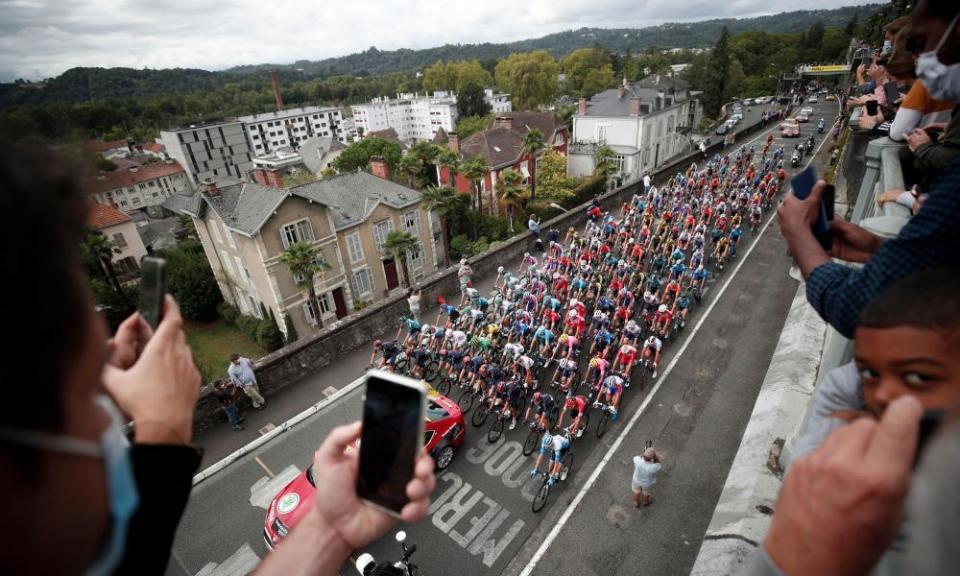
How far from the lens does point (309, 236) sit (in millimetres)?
28109

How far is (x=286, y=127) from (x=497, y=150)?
9114cm

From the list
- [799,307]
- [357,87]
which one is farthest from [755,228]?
[357,87]

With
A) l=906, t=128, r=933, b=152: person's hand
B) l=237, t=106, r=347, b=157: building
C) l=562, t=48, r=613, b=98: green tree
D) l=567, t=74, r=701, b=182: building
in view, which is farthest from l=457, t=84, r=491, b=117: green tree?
l=906, t=128, r=933, b=152: person's hand

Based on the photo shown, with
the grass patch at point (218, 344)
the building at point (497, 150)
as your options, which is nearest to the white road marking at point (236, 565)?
the grass patch at point (218, 344)

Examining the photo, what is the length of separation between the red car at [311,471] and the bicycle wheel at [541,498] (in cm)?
269

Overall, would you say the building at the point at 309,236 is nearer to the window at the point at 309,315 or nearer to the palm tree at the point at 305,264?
the window at the point at 309,315

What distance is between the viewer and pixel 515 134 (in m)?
50.0

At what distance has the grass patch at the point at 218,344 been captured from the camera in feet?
107

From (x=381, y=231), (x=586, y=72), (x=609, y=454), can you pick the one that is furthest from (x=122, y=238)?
(x=586, y=72)

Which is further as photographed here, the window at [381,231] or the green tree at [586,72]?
the green tree at [586,72]

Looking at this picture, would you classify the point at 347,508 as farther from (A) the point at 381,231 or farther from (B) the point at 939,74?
(A) the point at 381,231

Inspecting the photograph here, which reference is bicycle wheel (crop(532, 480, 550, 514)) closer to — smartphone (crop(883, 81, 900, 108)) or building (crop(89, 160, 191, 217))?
smartphone (crop(883, 81, 900, 108))

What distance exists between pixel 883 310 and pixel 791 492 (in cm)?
96

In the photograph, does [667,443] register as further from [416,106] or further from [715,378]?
[416,106]
